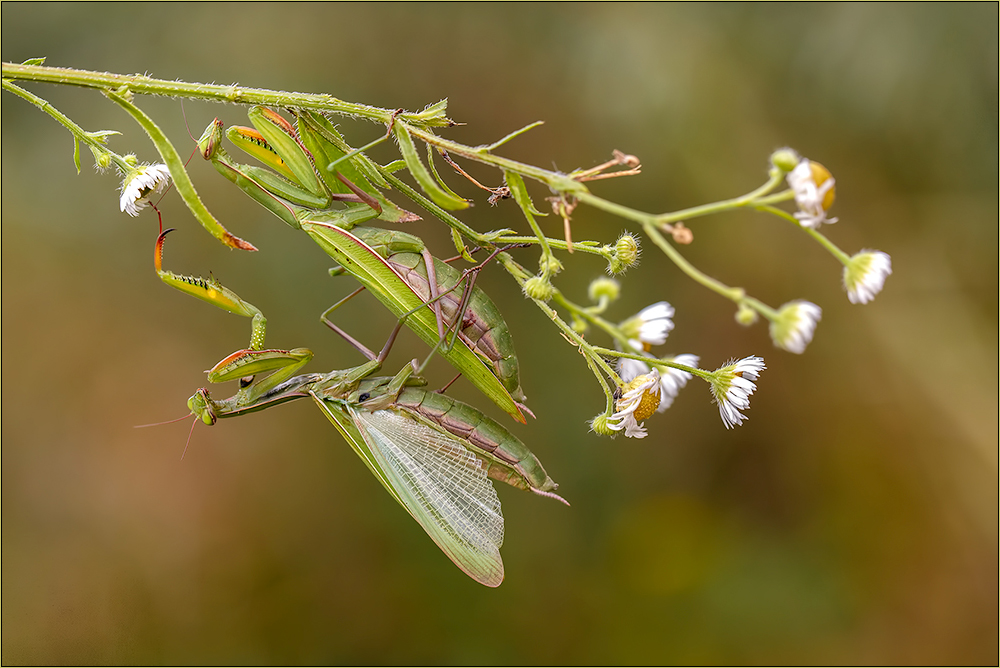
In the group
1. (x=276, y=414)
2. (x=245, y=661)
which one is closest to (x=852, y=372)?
(x=276, y=414)

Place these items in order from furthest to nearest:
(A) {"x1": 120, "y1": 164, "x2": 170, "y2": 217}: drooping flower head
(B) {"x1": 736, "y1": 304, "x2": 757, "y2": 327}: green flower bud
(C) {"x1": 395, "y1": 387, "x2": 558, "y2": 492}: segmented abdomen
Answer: (C) {"x1": 395, "y1": 387, "x2": 558, "y2": 492}: segmented abdomen, (A) {"x1": 120, "y1": 164, "x2": 170, "y2": 217}: drooping flower head, (B) {"x1": 736, "y1": 304, "x2": 757, "y2": 327}: green flower bud

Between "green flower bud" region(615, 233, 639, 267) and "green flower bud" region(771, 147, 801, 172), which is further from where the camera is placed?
"green flower bud" region(615, 233, 639, 267)

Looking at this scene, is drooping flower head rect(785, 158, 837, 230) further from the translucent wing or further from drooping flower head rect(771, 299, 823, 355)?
the translucent wing

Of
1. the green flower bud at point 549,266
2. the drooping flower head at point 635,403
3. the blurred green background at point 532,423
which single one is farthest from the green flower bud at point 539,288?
→ the blurred green background at point 532,423

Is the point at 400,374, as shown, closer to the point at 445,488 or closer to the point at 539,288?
the point at 445,488

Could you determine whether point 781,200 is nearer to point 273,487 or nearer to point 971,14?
point 971,14

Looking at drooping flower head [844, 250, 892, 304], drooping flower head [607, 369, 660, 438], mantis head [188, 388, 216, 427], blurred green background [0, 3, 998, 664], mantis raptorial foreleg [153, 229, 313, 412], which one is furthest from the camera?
blurred green background [0, 3, 998, 664]

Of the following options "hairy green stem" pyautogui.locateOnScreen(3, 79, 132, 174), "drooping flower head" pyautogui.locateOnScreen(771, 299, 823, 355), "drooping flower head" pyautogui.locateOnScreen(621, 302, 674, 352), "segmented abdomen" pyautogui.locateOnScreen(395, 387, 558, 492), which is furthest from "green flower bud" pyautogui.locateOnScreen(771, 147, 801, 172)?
"hairy green stem" pyautogui.locateOnScreen(3, 79, 132, 174)
